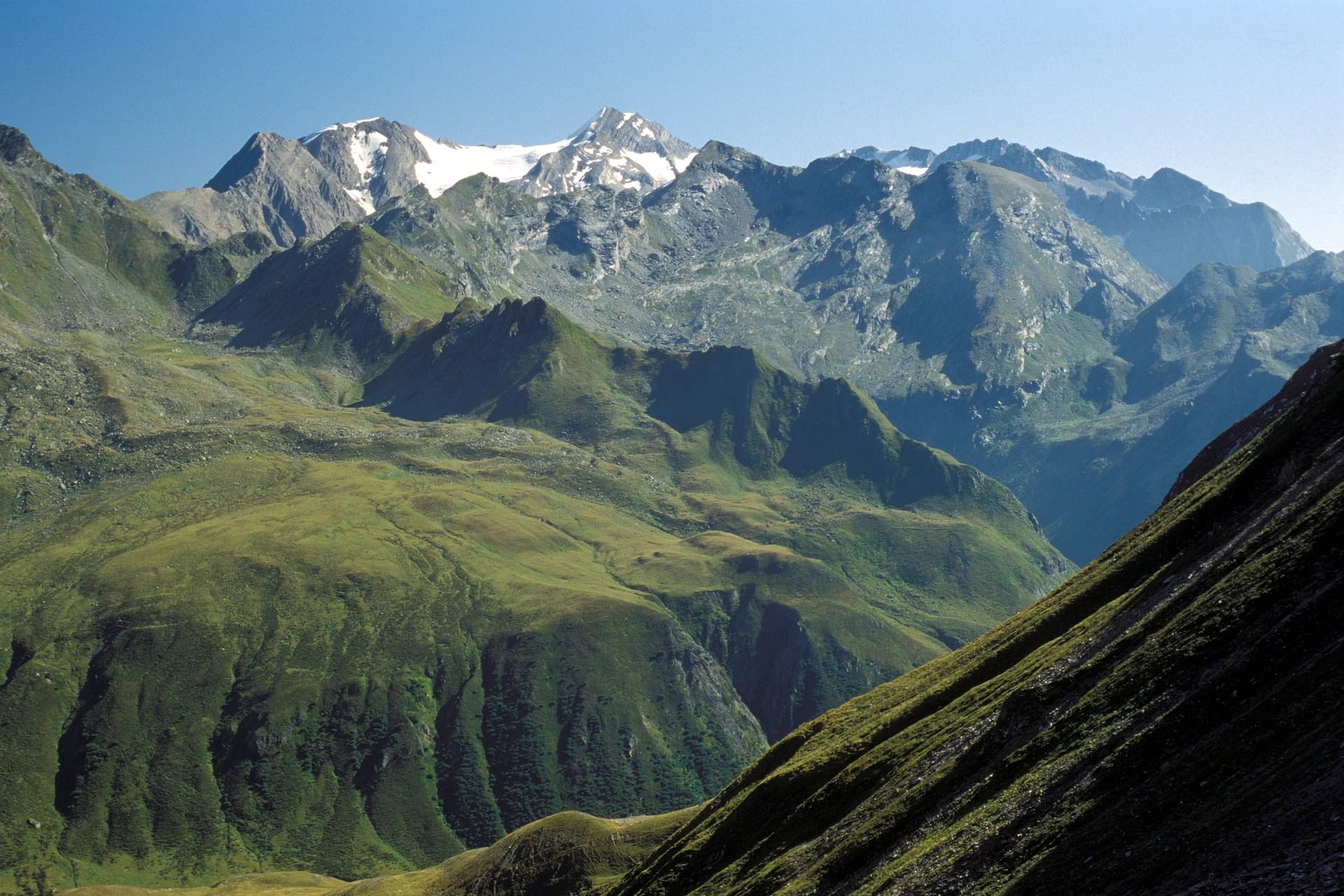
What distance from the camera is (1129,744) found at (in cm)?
7088

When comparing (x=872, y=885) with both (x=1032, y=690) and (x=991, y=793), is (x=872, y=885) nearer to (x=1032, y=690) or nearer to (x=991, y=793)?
(x=991, y=793)

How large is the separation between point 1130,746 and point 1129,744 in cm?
25

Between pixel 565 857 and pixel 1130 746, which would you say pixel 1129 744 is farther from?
pixel 565 857

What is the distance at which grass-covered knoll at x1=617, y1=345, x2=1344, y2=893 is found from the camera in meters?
59.2

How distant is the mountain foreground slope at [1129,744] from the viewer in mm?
59031

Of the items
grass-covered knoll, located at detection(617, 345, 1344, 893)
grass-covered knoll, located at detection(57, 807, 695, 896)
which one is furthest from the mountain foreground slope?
grass-covered knoll, located at detection(57, 807, 695, 896)

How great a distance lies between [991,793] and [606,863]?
103261 mm

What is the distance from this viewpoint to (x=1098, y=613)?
107 m

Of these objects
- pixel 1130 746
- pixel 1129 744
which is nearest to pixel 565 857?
pixel 1129 744

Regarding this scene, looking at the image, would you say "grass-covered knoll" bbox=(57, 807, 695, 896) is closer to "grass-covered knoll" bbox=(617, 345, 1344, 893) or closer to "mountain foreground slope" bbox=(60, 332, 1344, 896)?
"mountain foreground slope" bbox=(60, 332, 1344, 896)

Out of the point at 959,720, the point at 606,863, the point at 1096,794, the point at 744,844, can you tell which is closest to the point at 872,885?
the point at 1096,794

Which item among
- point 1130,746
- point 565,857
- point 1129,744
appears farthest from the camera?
point 565,857

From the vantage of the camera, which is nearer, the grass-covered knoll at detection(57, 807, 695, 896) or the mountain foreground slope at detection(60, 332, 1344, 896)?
the mountain foreground slope at detection(60, 332, 1344, 896)

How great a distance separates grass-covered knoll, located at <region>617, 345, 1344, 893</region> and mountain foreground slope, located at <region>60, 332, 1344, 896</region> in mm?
193
